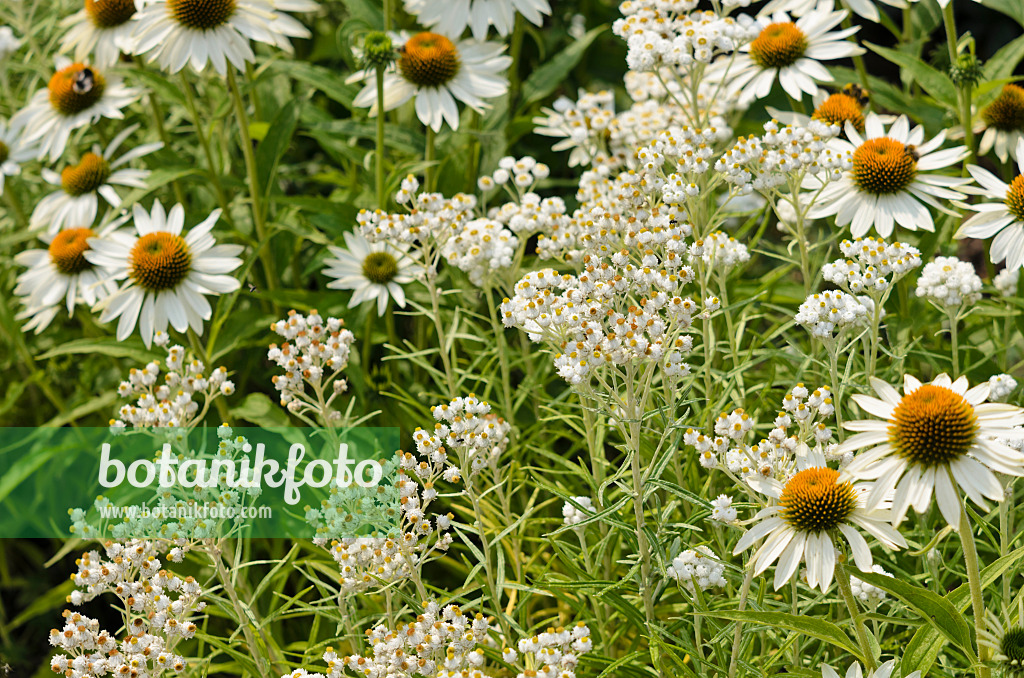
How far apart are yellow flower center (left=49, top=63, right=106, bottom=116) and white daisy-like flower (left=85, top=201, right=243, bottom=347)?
741 millimetres

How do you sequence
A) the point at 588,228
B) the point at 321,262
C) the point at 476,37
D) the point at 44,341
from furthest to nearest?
the point at 44,341 → the point at 476,37 → the point at 321,262 → the point at 588,228

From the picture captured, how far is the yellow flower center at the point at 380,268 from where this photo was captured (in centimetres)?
290

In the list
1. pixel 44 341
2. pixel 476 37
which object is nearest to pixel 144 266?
pixel 44 341

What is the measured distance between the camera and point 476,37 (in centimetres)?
320

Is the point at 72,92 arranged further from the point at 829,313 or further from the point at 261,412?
the point at 829,313

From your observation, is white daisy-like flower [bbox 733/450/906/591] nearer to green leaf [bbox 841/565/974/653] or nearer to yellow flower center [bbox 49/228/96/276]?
green leaf [bbox 841/565/974/653]

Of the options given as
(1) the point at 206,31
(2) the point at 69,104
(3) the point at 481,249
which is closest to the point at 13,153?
(2) the point at 69,104

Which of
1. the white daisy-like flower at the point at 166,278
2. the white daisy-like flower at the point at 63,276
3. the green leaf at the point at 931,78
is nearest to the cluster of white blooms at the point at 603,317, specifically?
the white daisy-like flower at the point at 166,278

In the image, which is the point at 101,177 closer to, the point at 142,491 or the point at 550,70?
the point at 142,491

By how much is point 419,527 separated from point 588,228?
2.55 ft

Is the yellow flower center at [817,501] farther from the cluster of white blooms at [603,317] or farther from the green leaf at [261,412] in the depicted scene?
the green leaf at [261,412]

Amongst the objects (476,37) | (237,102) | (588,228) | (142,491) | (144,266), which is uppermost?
(476,37)

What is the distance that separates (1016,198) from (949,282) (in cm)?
45

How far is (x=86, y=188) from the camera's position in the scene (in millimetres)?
3408
